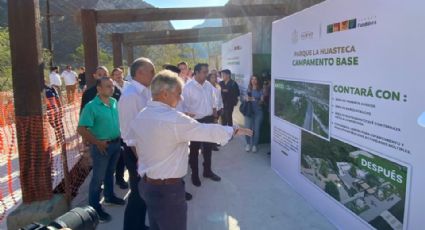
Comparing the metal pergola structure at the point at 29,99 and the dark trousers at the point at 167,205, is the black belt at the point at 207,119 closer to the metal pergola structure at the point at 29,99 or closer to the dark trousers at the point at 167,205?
the metal pergola structure at the point at 29,99

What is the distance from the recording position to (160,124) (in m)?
2.20

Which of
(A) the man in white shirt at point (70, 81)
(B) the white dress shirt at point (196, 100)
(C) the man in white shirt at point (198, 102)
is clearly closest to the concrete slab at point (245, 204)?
(C) the man in white shirt at point (198, 102)

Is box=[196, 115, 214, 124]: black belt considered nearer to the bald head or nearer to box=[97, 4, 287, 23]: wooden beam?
the bald head

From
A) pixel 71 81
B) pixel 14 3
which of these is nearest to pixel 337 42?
pixel 14 3

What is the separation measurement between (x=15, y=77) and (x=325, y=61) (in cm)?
333

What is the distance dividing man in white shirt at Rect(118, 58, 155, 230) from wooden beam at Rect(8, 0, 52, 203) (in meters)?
1.17

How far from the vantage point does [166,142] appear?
7.27 ft

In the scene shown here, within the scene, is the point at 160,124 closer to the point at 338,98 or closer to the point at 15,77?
the point at 338,98

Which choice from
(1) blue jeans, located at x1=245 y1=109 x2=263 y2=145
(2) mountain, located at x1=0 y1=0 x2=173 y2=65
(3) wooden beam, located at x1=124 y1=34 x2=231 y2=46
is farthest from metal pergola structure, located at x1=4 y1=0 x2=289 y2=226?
(2) mountain, located at x1=0 y1=0 x2=173 y2=65

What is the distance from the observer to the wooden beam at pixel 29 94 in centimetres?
368

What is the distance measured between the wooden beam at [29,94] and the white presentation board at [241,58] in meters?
4.43

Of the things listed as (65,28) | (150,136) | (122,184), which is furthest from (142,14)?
(65,28)

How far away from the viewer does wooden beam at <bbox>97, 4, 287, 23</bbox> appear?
663 centimetres

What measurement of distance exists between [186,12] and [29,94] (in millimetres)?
3829
